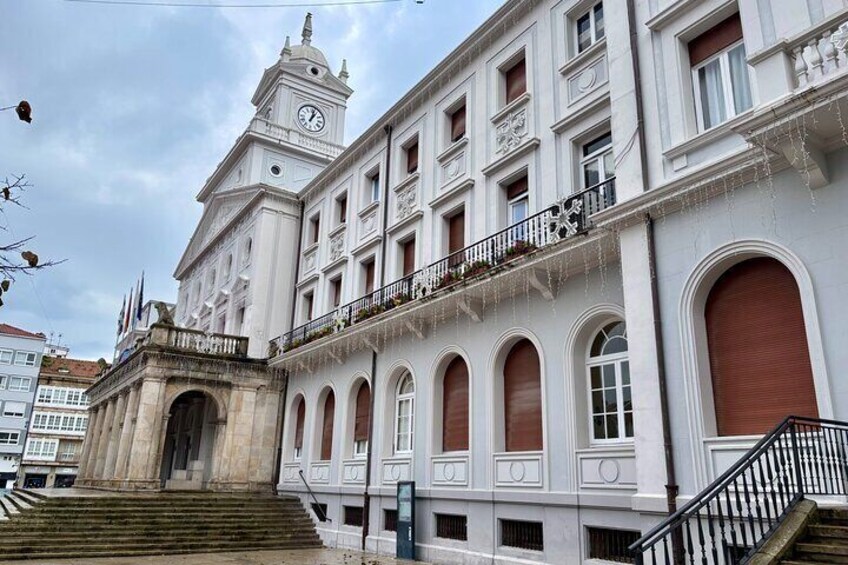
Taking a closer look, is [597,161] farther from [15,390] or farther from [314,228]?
[15,390]

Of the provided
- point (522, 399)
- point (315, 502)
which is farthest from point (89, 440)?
point (522, 399)

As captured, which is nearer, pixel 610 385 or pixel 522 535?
pixel 610 385

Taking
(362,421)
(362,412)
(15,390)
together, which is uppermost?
(15,390)

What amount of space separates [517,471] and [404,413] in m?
5.01

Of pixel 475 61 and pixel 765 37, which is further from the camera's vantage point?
pixel 475 61

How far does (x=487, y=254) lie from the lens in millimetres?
14016

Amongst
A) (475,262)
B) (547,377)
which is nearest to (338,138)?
(475,262)

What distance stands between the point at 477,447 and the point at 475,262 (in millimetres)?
3982

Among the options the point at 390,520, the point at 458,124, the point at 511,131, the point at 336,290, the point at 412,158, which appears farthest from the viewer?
the point at 336,290

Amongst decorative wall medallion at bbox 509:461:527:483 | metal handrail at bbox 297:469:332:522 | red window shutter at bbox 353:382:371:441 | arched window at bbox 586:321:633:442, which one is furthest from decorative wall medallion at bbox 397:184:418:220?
metal handrail at bbox 297:469:332:522

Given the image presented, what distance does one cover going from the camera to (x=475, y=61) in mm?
16906

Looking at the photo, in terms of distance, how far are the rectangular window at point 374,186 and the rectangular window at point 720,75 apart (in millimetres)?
12088

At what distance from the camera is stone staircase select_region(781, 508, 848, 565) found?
587cm

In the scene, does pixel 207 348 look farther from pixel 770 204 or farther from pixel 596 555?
pixel 770 204
